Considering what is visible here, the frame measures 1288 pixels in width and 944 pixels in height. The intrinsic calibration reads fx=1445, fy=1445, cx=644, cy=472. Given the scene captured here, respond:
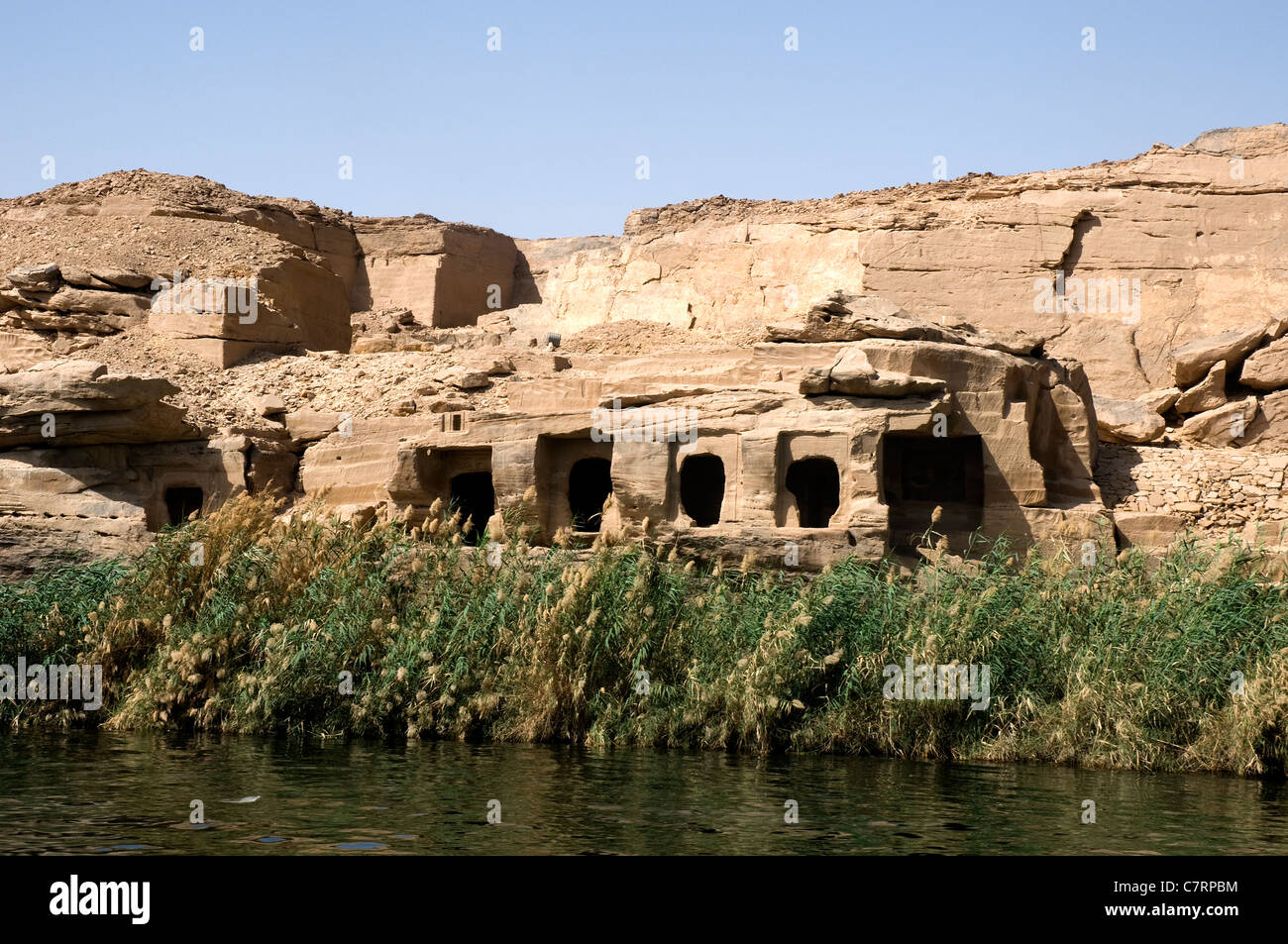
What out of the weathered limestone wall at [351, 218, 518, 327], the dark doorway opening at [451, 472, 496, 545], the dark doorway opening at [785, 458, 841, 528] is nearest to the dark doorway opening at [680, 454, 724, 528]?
the dark doorway opening at [785, 458, 841, 528]

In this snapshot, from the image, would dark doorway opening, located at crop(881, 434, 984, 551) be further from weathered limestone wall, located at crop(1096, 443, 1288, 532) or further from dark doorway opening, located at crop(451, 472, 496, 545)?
dark doorway opening, located at crop(451, 472, 496, 545)

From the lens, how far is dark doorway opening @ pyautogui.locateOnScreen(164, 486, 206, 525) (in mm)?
22656

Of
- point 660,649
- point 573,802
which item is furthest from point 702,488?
point 573,802

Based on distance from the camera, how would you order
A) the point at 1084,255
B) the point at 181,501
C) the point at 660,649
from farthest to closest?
the point at 1084,255, the point at 181,501, the point at 660,649

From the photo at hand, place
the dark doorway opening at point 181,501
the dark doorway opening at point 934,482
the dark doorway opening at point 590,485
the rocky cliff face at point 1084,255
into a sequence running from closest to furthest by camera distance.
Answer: the dark doorway opening at point 934,482
the dark doorway opening at point 590,485
the dark doorway opening at point 181,501
the rocky cliff face at point 1084,255

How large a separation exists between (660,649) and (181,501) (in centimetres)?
1245

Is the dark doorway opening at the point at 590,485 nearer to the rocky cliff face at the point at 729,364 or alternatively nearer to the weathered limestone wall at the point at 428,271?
the rocky cliff face at the point at 729,364

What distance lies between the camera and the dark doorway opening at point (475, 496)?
70.2ft

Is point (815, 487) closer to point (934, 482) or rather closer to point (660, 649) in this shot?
point (934, 482)

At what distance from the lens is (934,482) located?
20.8 meters

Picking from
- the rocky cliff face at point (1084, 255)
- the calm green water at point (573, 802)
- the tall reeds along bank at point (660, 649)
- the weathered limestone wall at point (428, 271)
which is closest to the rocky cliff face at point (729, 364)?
the rocky cliff face at point (1084, 255)

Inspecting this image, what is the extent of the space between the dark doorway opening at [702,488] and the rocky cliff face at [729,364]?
0.58ft

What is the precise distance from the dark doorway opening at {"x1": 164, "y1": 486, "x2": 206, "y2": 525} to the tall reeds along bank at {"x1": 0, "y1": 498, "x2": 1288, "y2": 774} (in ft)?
26.9
